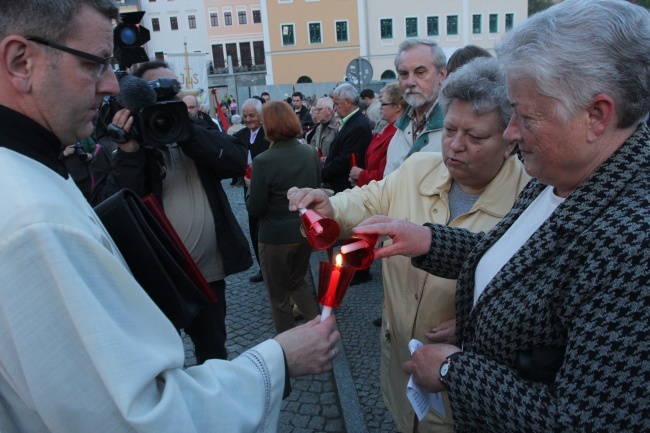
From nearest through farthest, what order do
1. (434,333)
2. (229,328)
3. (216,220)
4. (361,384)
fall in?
(434,333) → (216,220) → (361,384) → (229,328)

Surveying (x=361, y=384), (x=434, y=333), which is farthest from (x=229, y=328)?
(x=434, y=333)

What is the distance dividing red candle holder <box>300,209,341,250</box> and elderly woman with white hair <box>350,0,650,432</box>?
571 millimetres

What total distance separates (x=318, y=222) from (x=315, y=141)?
5.53 meters

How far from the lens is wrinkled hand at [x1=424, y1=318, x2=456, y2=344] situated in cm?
189

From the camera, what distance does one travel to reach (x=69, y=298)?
0.98 meters

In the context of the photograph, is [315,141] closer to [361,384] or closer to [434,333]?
[361,384]

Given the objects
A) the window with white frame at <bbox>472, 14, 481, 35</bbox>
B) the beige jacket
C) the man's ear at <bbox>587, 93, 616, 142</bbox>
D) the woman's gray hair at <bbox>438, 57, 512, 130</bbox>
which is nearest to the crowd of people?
the man's ear at <bbox>587, 93, 616, 142</bbox>

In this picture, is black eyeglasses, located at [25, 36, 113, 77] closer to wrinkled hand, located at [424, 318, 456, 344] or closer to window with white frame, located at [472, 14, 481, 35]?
wrinkled hand, located at [424, 318, 456, 344]

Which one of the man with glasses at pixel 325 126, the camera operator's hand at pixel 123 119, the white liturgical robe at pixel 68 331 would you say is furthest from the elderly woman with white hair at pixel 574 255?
the man with glasses at pixel 325 126

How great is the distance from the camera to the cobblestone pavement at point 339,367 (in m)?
3.25

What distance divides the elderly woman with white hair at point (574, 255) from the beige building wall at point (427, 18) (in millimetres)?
43236

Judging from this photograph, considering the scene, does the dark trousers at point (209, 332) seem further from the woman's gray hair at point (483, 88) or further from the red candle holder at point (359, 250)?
the woman's gray hair at point (483, 88)

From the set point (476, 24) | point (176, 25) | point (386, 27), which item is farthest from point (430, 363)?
point (176, 25)

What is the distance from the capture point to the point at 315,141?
710 centimetres
